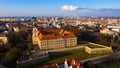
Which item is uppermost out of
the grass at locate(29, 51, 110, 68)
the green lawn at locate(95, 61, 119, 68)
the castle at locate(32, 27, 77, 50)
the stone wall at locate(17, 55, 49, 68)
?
the castle at locate(32, 27, 77, 50)

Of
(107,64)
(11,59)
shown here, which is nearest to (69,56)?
(107,64)

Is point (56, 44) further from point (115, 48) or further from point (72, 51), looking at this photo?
point (115, 48)

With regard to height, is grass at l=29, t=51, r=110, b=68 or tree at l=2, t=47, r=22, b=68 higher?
tree at l=2, t=47, r=22, b=68

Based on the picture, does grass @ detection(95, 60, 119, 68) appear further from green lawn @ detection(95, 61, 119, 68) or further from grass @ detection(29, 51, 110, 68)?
grass @ detection(29, 51, 110, 68)

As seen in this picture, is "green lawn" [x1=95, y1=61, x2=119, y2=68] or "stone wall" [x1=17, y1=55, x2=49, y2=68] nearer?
"stone wall" [x1=17, y1=55, x2=49, y2=68]

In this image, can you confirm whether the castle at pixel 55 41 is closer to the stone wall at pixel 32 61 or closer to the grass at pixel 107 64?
the stone wall at pixel 32 61

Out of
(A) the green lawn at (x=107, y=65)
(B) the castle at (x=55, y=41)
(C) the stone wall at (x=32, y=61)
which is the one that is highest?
(B) the castle at (x=55, y=41)

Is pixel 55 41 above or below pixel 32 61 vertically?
above

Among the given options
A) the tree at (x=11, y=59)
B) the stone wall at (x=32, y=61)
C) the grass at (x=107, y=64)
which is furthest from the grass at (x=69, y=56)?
the tree at (x=11, y=59)

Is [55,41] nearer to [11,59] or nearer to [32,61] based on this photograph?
[32,61]

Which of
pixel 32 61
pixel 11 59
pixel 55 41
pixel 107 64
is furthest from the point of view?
pixel 55 41

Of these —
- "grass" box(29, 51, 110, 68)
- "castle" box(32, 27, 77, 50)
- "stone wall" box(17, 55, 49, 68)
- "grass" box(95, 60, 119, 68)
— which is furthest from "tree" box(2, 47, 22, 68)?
"grass" box(95, 60, 119, 68)
